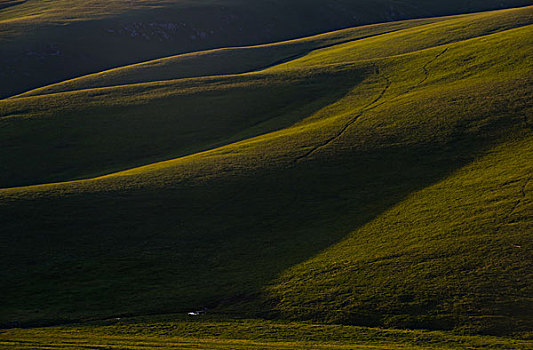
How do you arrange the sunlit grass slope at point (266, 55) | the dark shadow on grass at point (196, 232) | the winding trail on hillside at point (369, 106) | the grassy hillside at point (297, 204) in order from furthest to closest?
the sunlit grass slope at point (266, 55)
the winding trail on hillside at point (369, 106)
the dark shadow on grass at point (196, 232)
the grassy hillside at point (297, 204)

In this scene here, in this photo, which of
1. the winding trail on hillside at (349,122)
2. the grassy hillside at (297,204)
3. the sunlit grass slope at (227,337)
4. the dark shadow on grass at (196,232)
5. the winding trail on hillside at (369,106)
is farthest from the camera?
the winding trail on hillside at (369,106)

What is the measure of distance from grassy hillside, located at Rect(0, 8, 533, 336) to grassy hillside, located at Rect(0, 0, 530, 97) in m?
52.8

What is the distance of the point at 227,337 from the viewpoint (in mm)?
32594

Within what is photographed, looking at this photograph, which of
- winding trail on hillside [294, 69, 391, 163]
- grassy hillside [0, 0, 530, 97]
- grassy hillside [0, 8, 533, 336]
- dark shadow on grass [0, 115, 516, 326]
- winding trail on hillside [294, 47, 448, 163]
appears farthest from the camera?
grassy hillside [0, 0, 530, 97]

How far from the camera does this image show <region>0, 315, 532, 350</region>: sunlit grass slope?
3011 centimetres

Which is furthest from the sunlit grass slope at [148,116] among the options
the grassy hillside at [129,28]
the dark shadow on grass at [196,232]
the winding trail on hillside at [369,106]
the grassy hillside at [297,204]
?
the grassy hillside at [129,28]

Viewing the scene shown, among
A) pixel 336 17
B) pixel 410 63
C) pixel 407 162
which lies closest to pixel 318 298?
pixel 407 162

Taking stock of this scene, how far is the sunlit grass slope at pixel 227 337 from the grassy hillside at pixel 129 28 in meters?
99.1

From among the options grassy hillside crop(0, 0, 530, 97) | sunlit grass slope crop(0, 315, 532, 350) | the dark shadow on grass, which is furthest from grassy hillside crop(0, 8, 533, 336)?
grassy hillside crop(0, 0, 530, 97)

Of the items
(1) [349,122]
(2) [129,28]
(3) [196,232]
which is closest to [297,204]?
(3) [196,232]

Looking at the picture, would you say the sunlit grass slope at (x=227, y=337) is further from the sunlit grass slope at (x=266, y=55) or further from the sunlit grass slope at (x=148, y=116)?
the sunlit grass slope at (x=266, y=55)

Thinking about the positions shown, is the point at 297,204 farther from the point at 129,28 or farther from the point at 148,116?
the point at 129,28

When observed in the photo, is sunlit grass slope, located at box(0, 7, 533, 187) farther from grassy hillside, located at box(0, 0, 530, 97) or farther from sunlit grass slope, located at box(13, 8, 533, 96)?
grassy hillside, located at box(0, 0, 530, 97)

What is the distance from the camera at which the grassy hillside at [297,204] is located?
1451 inches
